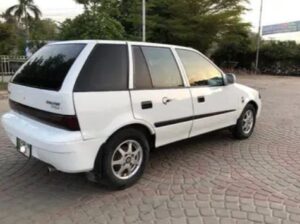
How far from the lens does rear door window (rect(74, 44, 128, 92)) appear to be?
3.54 m

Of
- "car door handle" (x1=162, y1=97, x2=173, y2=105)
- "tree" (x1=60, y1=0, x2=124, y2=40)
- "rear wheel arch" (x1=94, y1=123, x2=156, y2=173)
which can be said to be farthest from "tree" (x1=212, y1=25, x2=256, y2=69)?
"rear wheel arch" (x1=94, y1=123, x2=156, y2=173)

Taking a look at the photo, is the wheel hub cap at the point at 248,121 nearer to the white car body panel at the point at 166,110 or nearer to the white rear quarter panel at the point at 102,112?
the white car body panel at the point at 166,110

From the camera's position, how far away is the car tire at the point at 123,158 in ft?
12.2

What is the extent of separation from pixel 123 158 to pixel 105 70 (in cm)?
100

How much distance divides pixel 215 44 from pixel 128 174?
88.7 feet

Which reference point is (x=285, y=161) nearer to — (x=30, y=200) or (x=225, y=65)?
(x=30, y=200)

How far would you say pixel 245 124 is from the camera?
19.7ft

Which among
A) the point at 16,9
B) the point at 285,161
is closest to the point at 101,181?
the point at 285,161

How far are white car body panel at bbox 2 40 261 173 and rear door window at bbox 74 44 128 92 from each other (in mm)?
53

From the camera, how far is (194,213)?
3.42 metres

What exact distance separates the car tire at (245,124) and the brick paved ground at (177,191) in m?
0.40

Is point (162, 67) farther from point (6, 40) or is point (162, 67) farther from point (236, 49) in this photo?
point (236, 49)

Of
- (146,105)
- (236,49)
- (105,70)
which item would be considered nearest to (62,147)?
(105,70)

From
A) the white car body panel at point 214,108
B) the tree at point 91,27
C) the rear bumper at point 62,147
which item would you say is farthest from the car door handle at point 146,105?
the tree at point 91,27
